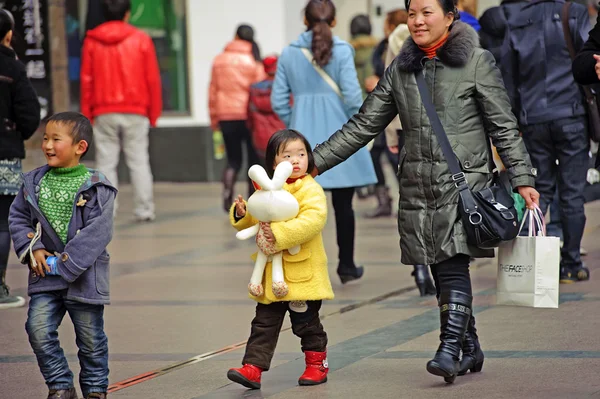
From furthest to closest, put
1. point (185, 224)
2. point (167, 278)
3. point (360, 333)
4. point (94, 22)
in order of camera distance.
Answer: point (94, 22), point (185, 224), point (167, 278), point (360, 333)

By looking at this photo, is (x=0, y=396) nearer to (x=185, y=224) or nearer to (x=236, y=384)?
(x=236, y=384)

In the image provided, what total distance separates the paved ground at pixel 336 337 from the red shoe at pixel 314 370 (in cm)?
6

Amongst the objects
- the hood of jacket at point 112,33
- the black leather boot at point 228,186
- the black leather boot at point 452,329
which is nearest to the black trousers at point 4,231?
the black leather boot at point 452,329

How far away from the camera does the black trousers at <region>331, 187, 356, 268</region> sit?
8.41 meters

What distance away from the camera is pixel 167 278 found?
914cm

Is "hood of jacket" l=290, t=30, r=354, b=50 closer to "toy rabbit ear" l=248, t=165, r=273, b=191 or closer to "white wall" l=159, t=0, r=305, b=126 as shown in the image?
"toy rabbit ear" l=248, t=165, r=273, b=191

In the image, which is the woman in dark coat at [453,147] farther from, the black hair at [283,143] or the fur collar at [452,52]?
the black hair at [283,143]

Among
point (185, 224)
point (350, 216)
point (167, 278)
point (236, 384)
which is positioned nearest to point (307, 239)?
point (236, 384)

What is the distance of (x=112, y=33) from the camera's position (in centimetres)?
1257

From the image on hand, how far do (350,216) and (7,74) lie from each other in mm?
2403

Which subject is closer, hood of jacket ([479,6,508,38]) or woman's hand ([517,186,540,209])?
woman's hand ([517,186,540,209])

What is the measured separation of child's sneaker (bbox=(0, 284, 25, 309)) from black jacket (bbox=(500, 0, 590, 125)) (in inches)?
134

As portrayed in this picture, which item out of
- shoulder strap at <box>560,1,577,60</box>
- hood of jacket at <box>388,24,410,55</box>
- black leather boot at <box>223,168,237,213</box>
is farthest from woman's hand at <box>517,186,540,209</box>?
black leather boot at <box>223,168,237,213</box>

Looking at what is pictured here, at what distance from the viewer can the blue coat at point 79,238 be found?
5.10 metres
